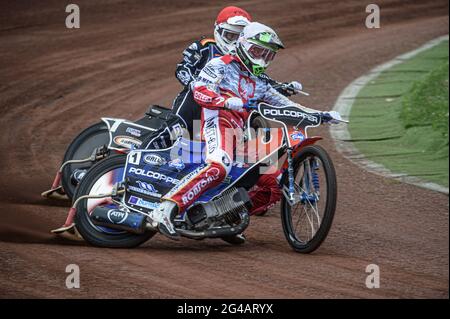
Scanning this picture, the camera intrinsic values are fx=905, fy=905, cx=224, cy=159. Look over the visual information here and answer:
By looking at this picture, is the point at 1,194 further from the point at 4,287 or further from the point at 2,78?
the point at 2,78

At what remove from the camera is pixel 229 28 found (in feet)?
32.2

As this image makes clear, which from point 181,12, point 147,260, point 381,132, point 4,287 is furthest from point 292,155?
point 181,12

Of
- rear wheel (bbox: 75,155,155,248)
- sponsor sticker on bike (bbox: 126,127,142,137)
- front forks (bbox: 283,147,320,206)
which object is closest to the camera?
front forks (bbox: 283,147,320,206)

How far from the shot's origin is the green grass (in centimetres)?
1183

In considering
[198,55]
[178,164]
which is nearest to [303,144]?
[178,164]

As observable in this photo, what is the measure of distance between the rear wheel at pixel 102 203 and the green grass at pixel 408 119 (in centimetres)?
430

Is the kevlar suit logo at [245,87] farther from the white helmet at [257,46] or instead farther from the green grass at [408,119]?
the green grass at [408,119]

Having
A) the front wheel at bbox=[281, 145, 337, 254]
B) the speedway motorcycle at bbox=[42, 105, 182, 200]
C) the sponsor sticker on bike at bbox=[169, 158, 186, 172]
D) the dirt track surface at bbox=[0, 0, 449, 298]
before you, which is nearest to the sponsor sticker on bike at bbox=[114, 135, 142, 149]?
the speedway motorcycle at bbox=[42, 105, 182, 200]

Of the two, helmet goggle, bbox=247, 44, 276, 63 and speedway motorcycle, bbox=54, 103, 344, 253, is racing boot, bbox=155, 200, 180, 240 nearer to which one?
speedway motorcycle, bbox=54, 103, 344, 253

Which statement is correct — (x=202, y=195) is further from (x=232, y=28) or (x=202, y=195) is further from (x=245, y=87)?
(x=232, y=28)

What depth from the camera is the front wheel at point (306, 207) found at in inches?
305

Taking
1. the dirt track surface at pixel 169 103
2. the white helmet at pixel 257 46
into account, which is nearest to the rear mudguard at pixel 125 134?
the dirt track surface at pixel 169 103

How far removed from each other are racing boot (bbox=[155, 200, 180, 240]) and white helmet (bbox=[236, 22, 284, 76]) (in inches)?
56.6

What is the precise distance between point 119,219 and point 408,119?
6527 millimetres
